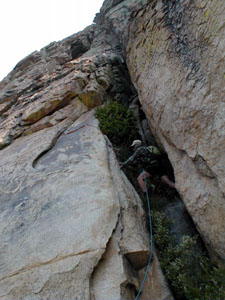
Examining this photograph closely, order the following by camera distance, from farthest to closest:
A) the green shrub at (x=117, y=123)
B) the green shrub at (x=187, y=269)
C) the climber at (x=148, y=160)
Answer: the green shrub at (x=117, y=123), the climber at (x=148, y=160), the green shrub at (x=187, y=269)

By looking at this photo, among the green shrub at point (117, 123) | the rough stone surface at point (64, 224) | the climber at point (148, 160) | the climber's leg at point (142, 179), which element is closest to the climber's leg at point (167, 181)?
the climber at point (148, 160)

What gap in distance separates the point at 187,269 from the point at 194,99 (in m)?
3.76

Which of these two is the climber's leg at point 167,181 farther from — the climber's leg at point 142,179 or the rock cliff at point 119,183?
the rock cliff at point 119,183

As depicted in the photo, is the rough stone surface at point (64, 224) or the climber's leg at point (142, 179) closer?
the rough stone surface at point (64, 224)

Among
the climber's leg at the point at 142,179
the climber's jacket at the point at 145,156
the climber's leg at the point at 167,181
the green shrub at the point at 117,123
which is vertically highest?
the green shrub at the point at 117,123

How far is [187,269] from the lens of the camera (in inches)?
183

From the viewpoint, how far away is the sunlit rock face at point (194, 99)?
4320mm

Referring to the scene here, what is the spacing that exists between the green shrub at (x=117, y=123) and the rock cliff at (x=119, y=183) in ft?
2.82

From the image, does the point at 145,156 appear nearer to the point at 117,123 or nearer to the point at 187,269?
the point at 117,123

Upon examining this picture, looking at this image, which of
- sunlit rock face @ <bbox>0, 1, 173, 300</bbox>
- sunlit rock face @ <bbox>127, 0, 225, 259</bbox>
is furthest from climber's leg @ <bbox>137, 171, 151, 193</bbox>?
sunlit rock face @ <bbox>127, 0, 225, 259</bbox>

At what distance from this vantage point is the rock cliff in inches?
145

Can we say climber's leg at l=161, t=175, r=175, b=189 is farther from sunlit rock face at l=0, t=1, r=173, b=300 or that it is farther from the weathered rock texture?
the weathered rock texture

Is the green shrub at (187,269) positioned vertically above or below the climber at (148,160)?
below

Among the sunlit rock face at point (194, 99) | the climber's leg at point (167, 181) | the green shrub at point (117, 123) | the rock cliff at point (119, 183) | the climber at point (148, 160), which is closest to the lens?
the rock cliff at point (119, 183)
